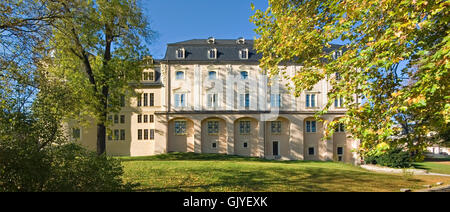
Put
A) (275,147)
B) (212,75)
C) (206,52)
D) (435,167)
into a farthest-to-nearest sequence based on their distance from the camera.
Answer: (275,147), (206,52), (212,75), (435,167)

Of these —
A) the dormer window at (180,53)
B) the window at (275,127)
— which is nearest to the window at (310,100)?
the window at (275,127)

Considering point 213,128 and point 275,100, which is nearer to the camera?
point 275,100

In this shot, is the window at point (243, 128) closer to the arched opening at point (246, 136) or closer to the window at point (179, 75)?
the arched opening at point (246, 136)

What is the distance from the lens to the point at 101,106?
12523 millimetres

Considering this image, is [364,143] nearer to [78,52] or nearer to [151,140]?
[78,52]

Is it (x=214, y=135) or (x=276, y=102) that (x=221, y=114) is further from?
(x=276, y=102)

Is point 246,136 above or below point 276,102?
below

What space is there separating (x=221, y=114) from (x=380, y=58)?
22.3 metres

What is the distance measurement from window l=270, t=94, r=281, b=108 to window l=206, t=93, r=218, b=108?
284 inches

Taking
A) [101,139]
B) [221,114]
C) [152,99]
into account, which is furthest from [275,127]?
[101,139]

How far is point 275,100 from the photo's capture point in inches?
1077

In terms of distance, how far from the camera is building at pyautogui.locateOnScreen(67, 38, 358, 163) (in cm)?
2681
